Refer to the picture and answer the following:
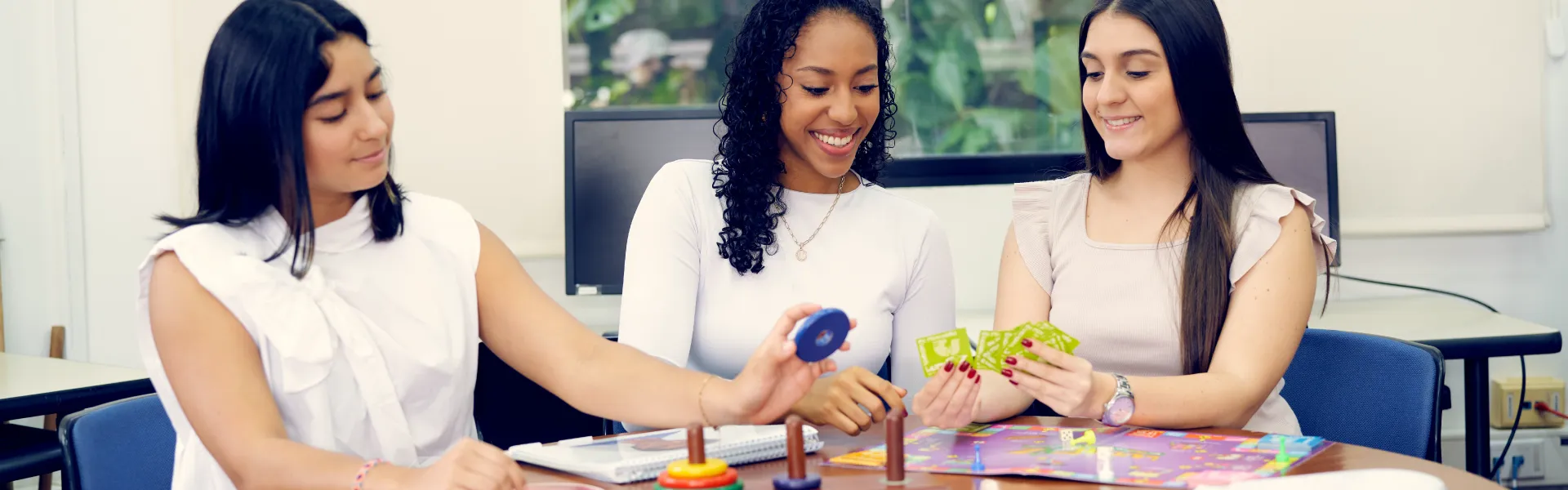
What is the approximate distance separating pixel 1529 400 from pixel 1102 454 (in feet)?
9.90

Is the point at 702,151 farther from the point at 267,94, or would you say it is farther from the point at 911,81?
the point at 267,94

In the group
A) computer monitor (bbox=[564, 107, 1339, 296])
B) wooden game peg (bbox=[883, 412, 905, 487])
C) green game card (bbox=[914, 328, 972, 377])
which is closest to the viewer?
wooden game peg (bbox=[883, 412, 905, 487])

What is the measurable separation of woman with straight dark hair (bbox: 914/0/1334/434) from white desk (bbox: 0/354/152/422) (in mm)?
1817

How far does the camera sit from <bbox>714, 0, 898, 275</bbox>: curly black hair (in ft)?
6.82

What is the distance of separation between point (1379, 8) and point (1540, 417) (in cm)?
135

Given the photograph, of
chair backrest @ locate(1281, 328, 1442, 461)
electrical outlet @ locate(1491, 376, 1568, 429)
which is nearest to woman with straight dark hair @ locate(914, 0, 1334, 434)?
chair backrest @ locate(1281, 328, 1442, 461)

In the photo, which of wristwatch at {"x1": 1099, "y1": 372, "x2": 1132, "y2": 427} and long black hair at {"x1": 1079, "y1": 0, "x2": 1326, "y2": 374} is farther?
long black hair at {"x1": 1079, "y1": 0, "x2": 1326, "y2": 374}

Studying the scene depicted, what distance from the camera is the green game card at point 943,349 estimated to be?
1543mm

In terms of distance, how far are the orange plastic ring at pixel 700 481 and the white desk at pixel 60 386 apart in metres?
1.77

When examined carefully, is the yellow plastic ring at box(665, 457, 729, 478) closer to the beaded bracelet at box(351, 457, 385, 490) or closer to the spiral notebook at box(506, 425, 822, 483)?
the spiral notebook at box(506, 425, 822, 483)

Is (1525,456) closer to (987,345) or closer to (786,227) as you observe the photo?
(786,227)

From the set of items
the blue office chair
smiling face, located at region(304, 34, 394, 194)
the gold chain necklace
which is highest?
smiling face, located at region(304, 34, 394, 194)

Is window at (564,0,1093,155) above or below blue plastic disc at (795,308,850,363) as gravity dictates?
above

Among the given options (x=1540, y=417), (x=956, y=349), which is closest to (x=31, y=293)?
(x=956, y=349)
